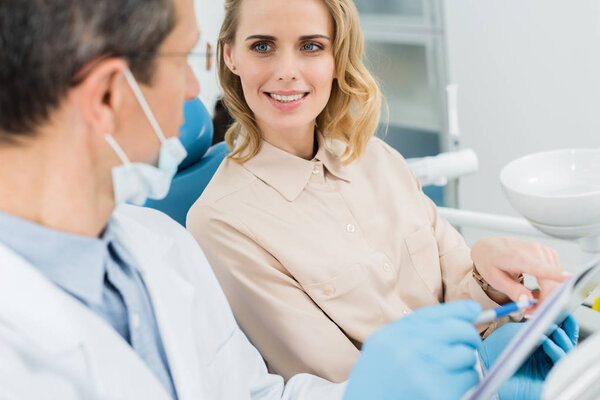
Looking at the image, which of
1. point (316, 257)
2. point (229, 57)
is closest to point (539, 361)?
point (316, 257)

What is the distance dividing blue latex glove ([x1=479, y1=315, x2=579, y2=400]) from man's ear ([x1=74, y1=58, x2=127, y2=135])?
28.5 inches

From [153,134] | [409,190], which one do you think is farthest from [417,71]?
[153,134]

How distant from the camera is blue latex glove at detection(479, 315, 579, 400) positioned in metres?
0.92

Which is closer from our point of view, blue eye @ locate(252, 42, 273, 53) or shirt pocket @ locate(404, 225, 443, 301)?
blue eye @ locate(252, 42, 273, 53)

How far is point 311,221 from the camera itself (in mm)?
1204

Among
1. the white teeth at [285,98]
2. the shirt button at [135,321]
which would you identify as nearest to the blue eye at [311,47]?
the white teeth at [285,98]

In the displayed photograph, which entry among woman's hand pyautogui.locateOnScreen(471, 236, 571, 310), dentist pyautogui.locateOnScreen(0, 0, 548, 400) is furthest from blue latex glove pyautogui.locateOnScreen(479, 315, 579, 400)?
dentist pyautogui.locateOnScreen(0, 0, 548, 400)

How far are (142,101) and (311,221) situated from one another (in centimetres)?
56

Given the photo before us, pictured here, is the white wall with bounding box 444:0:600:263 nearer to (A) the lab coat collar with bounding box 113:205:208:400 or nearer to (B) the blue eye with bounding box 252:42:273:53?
(B) the blue eye with bounding box 252:42:273:53

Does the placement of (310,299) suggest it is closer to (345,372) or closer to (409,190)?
(345,372)

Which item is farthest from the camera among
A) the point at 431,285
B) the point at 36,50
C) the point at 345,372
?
the point at 431,285

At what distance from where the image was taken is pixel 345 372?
110cm

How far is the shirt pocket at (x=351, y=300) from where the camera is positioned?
115 centimetres

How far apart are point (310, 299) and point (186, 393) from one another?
0.39m
